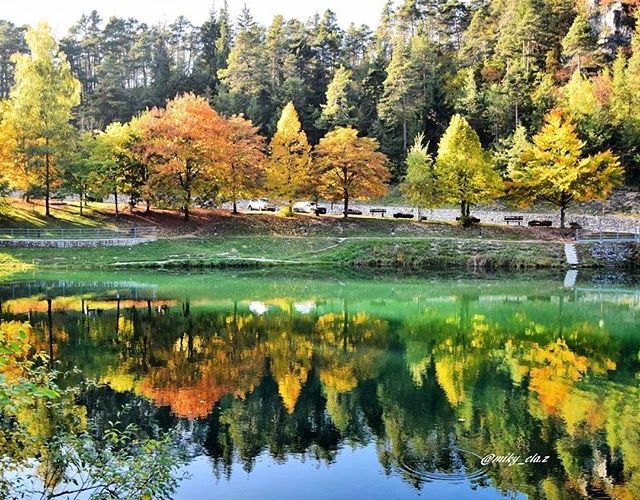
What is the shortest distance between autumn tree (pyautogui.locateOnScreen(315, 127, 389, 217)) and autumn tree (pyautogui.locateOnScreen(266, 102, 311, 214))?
1.66m

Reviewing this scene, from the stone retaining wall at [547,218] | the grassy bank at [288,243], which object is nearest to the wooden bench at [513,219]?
the stone retaining wall at [547,218]

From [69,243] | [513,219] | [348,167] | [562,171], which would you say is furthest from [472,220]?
[69,243]

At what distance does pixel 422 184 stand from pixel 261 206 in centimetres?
1894

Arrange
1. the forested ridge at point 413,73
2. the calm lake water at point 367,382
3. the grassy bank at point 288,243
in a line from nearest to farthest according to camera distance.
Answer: the calm lake water at point 367,382, the grassy bank at point 288,243, the forested ridge at point 413,73

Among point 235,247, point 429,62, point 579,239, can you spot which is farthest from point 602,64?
point 235,247

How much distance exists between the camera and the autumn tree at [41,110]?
54625 mm

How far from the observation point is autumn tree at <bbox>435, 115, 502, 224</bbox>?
57.8 meters

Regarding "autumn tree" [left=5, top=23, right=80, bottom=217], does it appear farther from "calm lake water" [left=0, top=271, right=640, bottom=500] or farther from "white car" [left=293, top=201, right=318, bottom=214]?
"white car" [left=293, top=201, right=318, bottom=214]

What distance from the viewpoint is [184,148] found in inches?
2234

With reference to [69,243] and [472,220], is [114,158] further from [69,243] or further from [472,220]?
[472,220]

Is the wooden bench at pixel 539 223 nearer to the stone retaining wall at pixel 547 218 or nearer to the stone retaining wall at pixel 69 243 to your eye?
the stone retaining wall at pixel 547 218

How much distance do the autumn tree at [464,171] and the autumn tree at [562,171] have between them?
7.90 feet

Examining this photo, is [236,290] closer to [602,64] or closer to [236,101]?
[236,101]

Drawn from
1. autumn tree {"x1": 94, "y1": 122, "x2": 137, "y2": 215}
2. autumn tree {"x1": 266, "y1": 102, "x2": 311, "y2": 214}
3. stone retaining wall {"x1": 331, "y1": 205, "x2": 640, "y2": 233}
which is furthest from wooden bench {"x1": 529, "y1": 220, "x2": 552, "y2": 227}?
autumn tree {"x1": 94, "y1": 122, "x2": 137, "y2": 215}
